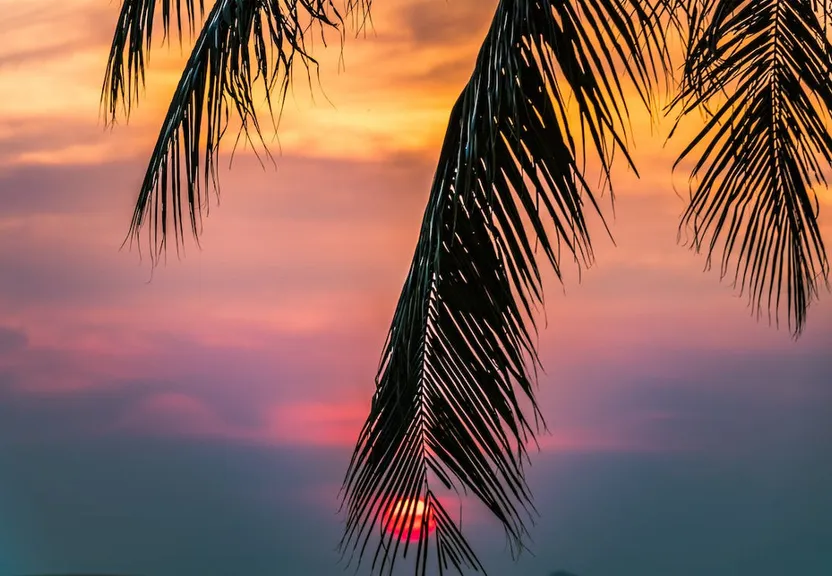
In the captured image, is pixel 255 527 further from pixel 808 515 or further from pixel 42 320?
pixel 808 515

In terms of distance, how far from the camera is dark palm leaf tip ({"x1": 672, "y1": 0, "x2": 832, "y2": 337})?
262 cm

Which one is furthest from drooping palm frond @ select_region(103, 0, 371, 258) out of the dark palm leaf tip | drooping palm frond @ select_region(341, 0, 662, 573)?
the dark palm leaf tip

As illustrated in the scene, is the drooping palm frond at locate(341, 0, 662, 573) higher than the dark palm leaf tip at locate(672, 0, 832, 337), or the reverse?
the dark palm leaf tip at locate(672, 0, 832, 337)

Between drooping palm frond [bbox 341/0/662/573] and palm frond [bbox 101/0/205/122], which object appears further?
palm frond [bbox 101/0/205/122]

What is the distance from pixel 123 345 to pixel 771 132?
2.86 m

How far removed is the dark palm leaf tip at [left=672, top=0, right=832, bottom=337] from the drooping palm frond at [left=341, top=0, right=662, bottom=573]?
2.39ft

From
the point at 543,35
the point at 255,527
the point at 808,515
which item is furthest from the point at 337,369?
the point at 543,35

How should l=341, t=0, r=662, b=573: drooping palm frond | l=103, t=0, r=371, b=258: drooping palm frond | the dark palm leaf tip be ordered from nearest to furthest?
1. l=341, t=0, r=662, b=573: drooping palm frond
2. l=103, t=0, r=371, b=258: drooping palm frond
3. the dark palm leaf tip

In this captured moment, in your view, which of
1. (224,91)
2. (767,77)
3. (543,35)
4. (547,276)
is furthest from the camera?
(547,276)

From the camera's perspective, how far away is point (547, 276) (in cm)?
452

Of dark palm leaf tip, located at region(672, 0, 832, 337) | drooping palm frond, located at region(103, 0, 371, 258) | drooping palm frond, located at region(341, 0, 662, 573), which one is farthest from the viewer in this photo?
dark palm leaf tip, located at region(672, 0, 832, 337)

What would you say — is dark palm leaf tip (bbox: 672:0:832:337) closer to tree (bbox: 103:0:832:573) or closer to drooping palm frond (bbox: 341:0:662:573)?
tree (bbox: 103:0:832:573)

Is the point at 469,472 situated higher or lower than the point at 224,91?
lower

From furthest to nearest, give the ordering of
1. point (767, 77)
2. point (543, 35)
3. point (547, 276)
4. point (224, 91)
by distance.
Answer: point (547, 276), point (767, 77), point (224, 91), point (543, 35)
